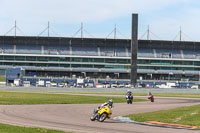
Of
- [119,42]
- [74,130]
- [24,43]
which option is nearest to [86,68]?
[119,42]

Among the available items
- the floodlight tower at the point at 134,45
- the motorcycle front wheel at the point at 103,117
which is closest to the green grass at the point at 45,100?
the motorcycle front wheel at the point at 103,117

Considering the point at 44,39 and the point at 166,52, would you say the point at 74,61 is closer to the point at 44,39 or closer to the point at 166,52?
the point at 44,39

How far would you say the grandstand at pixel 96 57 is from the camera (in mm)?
136375

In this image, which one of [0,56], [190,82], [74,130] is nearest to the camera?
[74,130]

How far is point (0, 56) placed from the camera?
A: 136 meters

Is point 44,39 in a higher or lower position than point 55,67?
higher

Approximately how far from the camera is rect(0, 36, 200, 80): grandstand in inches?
5369

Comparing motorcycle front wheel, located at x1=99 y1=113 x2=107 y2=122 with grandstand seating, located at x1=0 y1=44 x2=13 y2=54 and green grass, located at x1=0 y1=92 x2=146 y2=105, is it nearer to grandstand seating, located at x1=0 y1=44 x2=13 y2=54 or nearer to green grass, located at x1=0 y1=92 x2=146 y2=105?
green grass, located at x1=0 y1=92 x2=146 y2=105

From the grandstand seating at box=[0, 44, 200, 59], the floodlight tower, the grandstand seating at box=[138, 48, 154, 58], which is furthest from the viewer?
the grandstand seating at box=[138, 48, 154, 58]

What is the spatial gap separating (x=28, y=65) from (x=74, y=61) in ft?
52.9

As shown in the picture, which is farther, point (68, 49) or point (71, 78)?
point (68, 49)

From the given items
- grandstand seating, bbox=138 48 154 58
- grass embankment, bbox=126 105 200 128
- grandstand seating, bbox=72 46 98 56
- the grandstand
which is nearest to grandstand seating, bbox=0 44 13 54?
the grandstand

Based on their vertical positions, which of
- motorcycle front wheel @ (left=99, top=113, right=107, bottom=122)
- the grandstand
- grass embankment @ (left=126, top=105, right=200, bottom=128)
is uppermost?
the grandstand

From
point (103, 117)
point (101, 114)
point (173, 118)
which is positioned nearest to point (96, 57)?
point (173, 118)
